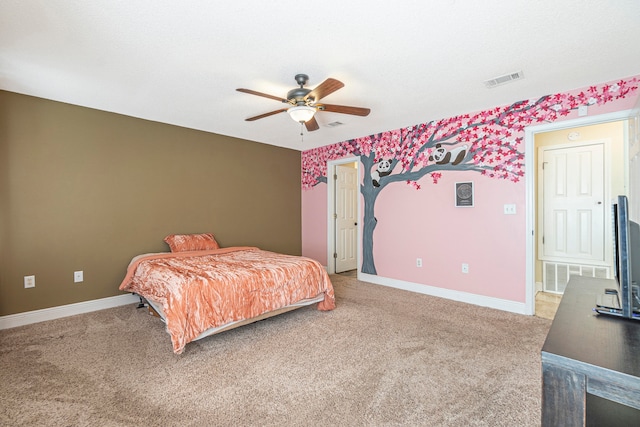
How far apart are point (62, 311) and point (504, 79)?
16.8ft

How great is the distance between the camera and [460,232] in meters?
3.84

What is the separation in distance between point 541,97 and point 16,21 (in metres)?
4.49

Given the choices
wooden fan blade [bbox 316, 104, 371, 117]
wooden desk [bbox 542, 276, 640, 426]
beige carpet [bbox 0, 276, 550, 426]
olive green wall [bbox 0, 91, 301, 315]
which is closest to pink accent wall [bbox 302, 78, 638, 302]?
beige carpet [bbox 0, 276, 550, 426]

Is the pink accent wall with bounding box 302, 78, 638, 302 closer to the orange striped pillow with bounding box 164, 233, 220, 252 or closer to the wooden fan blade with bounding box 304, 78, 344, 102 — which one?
the wooden fan blade with bounding box 304, 78, 344, 102

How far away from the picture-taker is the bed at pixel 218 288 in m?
2.42

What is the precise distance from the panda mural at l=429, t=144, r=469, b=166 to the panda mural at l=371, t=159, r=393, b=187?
26.4 inches

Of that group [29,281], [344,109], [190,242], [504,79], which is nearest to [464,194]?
[504,79]

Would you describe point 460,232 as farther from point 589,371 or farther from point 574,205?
point 589,371

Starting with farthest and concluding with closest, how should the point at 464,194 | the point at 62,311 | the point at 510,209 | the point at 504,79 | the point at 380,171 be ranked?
the point at 380,171 < the point at 464,194 < the point at 510,209 < the point at 62,311 < the point at 504,79

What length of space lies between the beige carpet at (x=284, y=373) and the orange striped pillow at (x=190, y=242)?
3.30ft

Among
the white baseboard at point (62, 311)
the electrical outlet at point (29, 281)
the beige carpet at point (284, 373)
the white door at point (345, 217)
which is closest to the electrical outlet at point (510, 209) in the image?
the beige carpet at point (284, 373)

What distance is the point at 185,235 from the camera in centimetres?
419

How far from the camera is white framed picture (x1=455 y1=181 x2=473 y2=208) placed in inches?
147

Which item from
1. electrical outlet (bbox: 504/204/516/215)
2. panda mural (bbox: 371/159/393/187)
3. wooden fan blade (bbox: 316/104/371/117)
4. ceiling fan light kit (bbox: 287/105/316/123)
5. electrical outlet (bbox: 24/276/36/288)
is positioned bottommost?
electrical outlet (bbox: 24/276/36/288)
